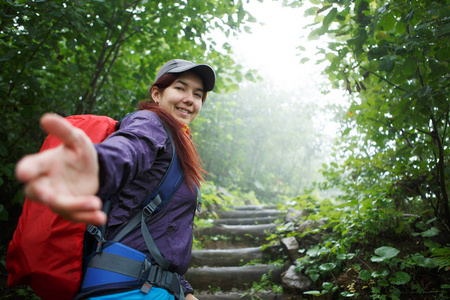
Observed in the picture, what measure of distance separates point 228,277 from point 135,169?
134 inches

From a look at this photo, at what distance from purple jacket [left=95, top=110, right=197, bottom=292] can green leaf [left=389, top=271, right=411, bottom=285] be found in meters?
1.91

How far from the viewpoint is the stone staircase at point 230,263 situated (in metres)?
3.74

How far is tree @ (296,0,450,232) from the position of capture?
5.95 feet

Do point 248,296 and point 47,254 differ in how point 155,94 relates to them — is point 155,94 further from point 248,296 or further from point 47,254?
point 248,296

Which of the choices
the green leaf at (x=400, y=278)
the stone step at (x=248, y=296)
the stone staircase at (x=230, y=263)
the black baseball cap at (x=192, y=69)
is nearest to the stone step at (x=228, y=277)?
the stone staircase at (x=230, y=263)

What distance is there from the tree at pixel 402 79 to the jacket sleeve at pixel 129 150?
1.56 m

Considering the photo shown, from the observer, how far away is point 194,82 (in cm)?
165

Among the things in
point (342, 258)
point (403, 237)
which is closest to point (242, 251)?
point (342, 258)

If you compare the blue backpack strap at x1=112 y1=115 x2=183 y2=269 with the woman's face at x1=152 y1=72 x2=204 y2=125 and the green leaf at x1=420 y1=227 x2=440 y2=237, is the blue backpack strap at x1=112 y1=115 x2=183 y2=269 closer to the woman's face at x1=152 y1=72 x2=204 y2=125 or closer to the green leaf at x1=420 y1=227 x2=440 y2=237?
the woman's face at x1=152 y1=72 x2=204 y2=125

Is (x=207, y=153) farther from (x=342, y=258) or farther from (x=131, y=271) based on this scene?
(x=131, y=271)

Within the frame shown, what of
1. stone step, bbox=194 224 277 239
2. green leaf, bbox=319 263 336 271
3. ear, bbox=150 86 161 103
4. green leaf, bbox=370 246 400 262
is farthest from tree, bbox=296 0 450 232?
stone step, bbox=194 224 277 239

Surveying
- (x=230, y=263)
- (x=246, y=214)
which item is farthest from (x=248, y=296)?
(x=246, y=214)

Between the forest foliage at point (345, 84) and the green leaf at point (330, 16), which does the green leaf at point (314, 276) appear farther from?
the green leaf at point (330, 16)

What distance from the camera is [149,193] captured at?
1175mm
